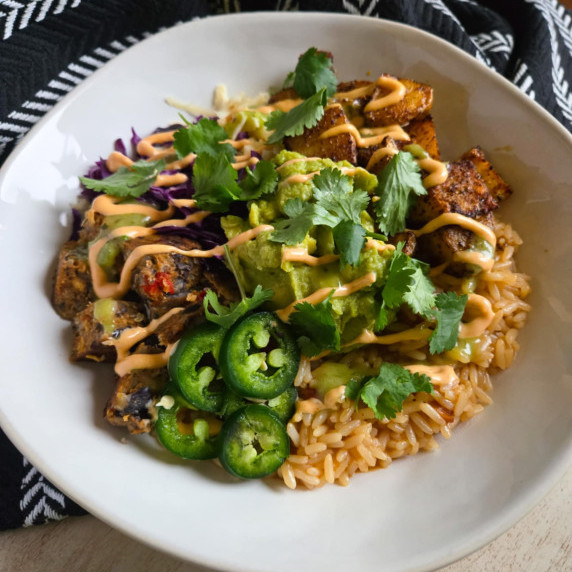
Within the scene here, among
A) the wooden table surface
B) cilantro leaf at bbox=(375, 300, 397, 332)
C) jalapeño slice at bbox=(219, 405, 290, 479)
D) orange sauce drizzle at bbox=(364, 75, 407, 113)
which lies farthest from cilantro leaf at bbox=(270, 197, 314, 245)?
the wooden table surface

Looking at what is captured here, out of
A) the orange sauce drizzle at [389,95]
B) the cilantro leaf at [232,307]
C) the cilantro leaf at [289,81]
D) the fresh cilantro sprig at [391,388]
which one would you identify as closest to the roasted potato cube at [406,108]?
the orange sauce drizzle at [389,95]

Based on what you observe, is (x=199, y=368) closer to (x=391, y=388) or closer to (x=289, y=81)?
(x=391, y=388)

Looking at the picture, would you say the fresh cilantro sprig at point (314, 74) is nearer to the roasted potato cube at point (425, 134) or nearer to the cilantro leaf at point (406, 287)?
the roasted potato cube at point (425, 134)

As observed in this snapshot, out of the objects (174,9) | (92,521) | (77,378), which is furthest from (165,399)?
(174,9)

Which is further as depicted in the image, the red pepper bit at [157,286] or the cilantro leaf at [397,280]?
the red pepper bit at [157,286]

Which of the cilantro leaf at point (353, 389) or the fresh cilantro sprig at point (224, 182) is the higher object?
the fresh cilantro sprig at point (224, 182)

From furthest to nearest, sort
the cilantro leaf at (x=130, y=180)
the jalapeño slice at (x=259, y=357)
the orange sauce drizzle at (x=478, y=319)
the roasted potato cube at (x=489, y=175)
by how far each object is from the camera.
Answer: the roasted potato cube at (x=489, y=175) → the cilantro leaf at (x=130, y=180) → the orange sauce drizzle at (x=478, y=319) → the jalapeño slice at (x=259, y=357)

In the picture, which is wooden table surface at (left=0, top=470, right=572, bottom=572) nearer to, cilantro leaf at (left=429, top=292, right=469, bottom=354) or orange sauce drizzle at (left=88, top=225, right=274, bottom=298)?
cilantro leaf at (left=429, top=292, right=469, bottom=354)

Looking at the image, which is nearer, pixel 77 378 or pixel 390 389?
pixel 390 389

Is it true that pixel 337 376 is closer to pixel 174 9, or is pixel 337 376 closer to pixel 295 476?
pixel 295 476
